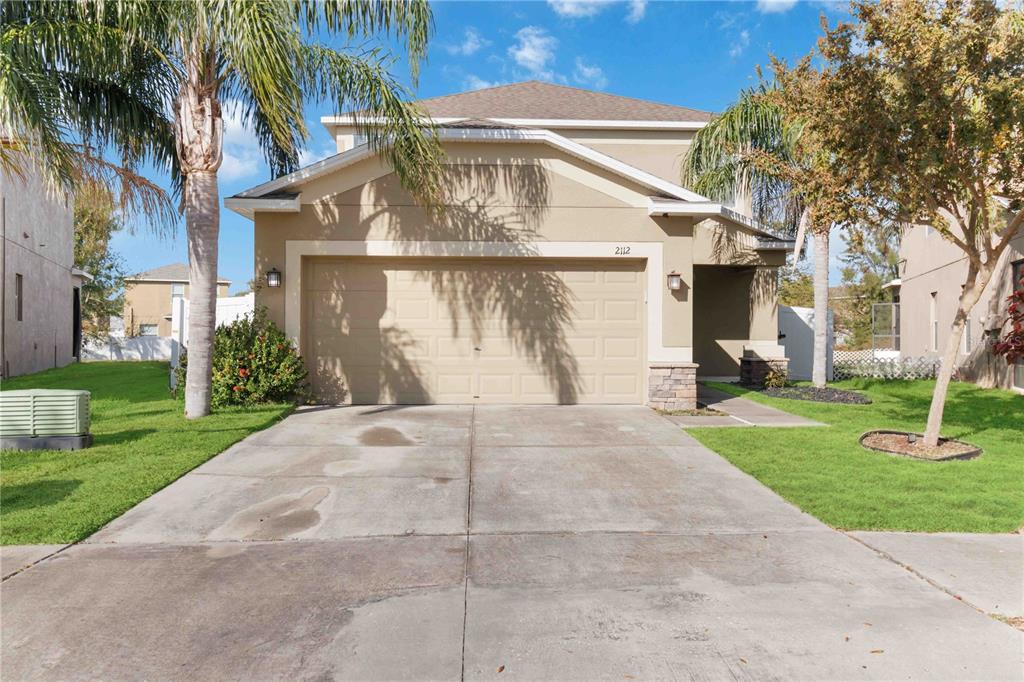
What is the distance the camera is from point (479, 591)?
389 cm

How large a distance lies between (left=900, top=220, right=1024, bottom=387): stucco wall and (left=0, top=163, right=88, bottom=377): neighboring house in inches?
857

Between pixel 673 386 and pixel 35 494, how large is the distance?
8821 mm

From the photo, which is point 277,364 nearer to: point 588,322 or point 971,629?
point 588,322

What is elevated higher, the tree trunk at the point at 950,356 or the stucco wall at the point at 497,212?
the stucco wall at the point at 497,212

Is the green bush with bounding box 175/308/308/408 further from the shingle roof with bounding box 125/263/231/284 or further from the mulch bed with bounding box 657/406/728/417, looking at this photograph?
the shingle roof with bounding box 125/263/231/284

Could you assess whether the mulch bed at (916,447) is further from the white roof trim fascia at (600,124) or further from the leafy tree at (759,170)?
the white roof trim fascia at (600,124)

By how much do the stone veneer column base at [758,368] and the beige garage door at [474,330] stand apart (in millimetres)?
5208

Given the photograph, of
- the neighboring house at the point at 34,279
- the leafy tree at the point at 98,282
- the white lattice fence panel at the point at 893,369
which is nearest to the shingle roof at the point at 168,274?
the leafy tree at the point at 98,282

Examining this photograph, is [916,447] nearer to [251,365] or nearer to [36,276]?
[251,365]

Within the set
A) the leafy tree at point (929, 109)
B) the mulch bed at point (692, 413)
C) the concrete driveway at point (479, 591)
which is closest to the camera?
the concrete driveway at point (479, 591)

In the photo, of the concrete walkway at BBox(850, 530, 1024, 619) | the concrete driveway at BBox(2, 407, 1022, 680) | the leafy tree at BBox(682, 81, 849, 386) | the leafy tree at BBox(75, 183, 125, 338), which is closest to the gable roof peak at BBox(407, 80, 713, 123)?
the leafy tree at BBox(682, 81, 849, 386)

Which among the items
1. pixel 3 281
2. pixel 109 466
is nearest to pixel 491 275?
pixel 109 466

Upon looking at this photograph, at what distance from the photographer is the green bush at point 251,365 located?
33.7 feet

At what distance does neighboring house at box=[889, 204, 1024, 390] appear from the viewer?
1407 cm
